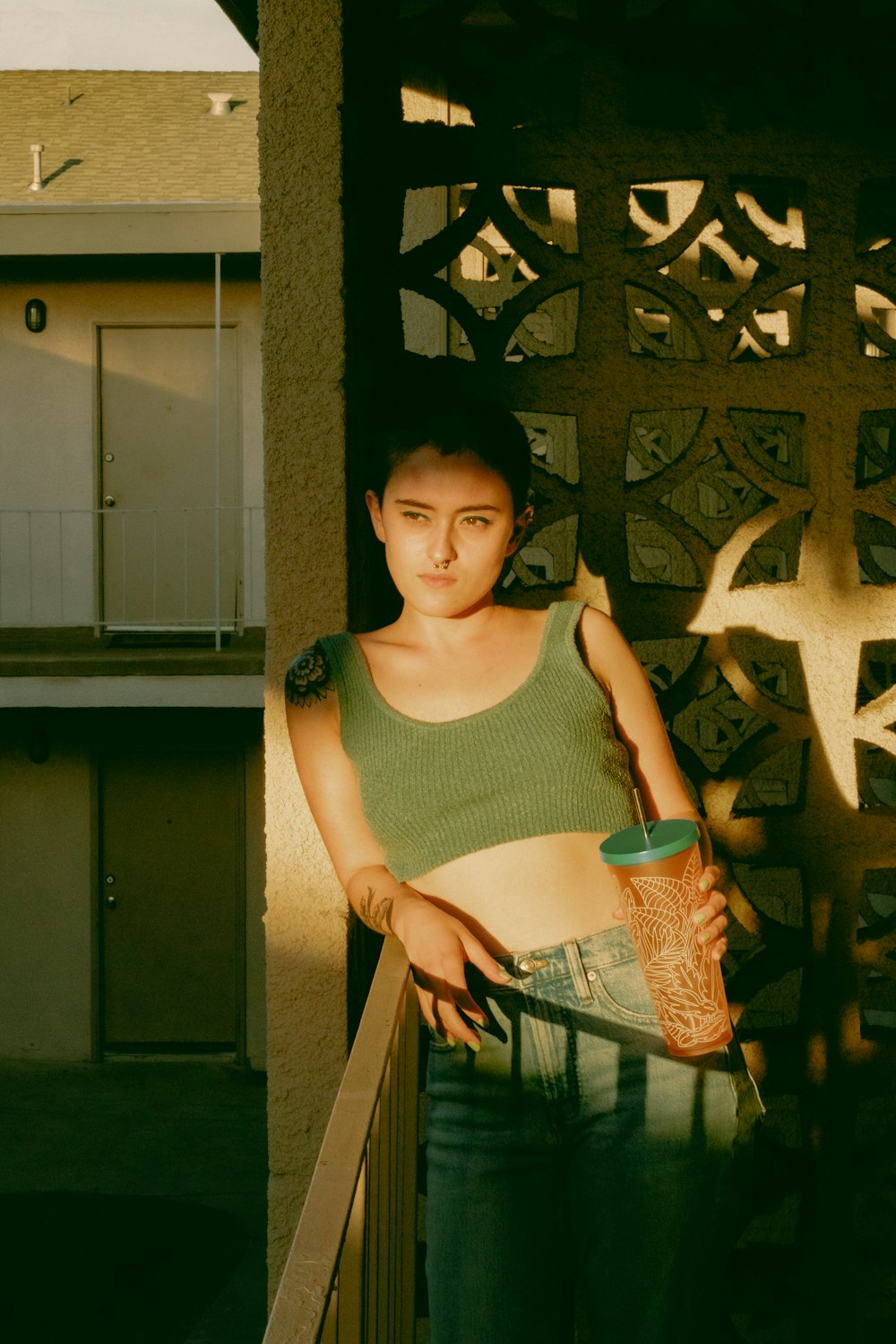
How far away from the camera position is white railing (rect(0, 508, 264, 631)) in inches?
483

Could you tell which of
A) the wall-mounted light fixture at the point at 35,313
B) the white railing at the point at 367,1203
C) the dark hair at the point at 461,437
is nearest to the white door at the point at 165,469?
the wall-mounted light fixture at the point at 35,313

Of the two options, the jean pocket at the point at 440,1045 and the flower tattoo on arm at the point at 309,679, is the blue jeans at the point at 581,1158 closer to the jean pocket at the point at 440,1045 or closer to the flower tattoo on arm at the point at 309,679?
the jean pocket at the point at 440,1045

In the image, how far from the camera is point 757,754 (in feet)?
10.2

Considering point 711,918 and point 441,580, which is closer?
point 711,918

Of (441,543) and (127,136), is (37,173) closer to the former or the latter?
(127,136)

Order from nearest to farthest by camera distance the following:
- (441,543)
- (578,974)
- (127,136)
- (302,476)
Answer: (578,974) → (441,543) → (302,476) → (127,136)

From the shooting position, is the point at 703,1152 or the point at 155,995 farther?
the point at 155,995

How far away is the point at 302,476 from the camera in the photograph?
2.66 meters

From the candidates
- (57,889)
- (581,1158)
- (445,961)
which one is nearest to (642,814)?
(445,961)

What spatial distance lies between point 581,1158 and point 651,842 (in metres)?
0.50

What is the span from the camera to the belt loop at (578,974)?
1.84 meters

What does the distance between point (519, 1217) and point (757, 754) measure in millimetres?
1509

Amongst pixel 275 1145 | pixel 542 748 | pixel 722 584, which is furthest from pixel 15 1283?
pixel 542 748

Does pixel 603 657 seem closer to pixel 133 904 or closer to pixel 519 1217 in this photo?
pixel 519 1217
